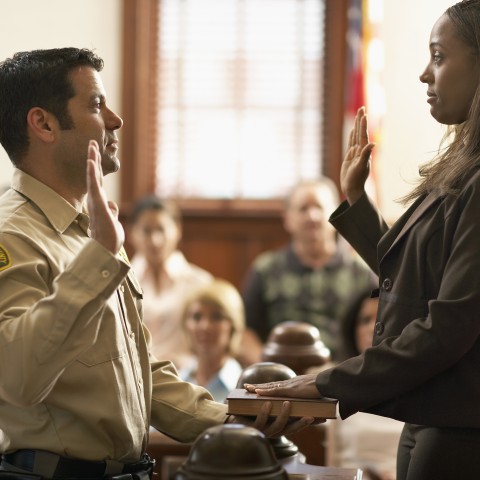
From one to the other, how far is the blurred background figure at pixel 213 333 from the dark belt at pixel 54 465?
2418 mm

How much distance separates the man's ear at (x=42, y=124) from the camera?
7.25 feet

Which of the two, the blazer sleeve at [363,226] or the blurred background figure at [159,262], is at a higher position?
the blazer sleeve at [363,226]

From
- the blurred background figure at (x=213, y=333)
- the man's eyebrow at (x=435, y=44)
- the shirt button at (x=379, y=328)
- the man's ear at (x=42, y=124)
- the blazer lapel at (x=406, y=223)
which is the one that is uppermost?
the man's eyebrow at (x=435, y=44)

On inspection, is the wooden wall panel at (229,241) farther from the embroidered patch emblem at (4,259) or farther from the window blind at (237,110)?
the embroidered patch emblem at (4,259)

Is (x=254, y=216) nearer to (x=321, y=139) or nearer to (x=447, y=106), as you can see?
(x=321, y=139)

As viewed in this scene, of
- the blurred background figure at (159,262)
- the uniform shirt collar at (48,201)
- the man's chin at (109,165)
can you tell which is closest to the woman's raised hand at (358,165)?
the man's chin at (109,165)

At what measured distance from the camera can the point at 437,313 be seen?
1947 millimetres

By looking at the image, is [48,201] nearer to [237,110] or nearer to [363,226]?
[363,226]

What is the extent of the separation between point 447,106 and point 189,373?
2827 millimetres

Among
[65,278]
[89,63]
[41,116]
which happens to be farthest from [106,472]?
[89,63]

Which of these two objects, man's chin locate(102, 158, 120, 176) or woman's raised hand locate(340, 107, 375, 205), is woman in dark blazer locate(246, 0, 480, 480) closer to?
woman's raised hand locate(340, 107, 375, 205)

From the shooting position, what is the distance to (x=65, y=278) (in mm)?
1814

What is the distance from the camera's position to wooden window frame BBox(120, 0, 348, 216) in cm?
754

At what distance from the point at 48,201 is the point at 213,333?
260cm
